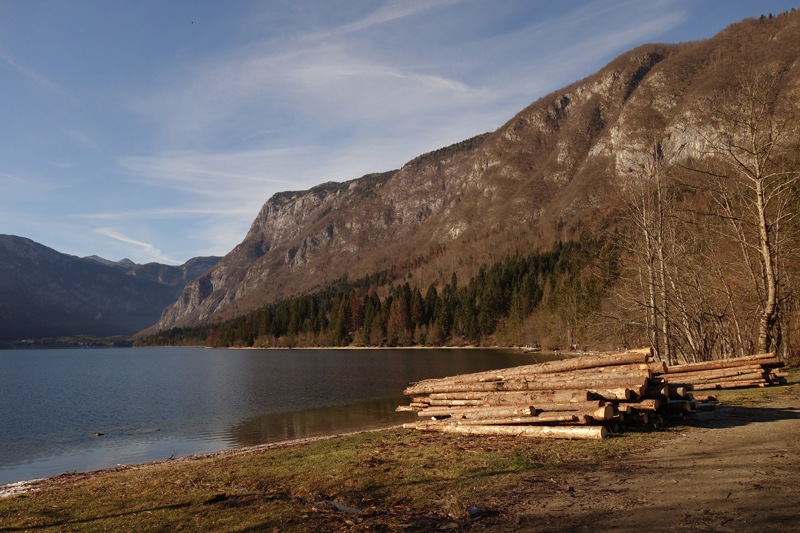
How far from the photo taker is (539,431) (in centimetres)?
1307

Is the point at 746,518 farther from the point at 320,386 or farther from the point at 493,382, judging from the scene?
A: the point at 320,386

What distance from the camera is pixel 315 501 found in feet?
29.8

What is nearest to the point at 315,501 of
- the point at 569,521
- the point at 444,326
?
the point at 569,521

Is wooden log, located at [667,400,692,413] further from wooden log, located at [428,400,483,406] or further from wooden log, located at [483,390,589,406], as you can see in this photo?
wooden log, located at [428,400,483,406]

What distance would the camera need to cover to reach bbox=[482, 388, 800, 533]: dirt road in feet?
20.5

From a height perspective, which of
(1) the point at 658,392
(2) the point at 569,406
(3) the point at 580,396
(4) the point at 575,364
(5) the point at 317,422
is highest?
(4) the point at 575,364

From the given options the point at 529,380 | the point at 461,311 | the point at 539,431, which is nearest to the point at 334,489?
the point at 539,431

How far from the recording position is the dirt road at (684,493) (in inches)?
246

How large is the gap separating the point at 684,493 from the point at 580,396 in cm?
540

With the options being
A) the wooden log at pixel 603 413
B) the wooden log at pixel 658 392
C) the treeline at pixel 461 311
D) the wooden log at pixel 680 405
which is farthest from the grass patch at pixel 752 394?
the treeline at pixel 461 311

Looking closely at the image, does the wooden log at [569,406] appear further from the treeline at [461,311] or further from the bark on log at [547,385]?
the treeline at [461,311]

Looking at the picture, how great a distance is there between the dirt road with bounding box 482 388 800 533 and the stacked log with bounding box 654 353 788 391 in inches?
363

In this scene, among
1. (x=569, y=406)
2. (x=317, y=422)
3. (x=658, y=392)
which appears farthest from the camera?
(x=317, y=422)

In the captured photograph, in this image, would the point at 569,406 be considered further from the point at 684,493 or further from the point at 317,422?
the point at 317,422
